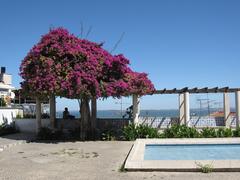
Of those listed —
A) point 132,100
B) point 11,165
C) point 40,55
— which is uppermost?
point 40,55

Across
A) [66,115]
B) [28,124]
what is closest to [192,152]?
[66,115]

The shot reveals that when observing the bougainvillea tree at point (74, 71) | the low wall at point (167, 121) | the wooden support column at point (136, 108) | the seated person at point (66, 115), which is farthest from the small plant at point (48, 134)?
the low wall at point (167, 121)

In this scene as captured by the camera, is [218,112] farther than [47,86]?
Yes

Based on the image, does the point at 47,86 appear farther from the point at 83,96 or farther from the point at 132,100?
the point at 132,100

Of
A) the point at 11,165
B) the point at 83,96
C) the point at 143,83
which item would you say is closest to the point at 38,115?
the point at 83,96

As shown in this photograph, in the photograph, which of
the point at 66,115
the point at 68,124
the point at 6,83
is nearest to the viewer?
the point at 68,124

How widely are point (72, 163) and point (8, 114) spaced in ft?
47.8

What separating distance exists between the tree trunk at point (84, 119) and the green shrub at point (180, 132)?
396cm

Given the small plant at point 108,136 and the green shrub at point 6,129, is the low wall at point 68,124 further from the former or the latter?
the small plant at point 108,136

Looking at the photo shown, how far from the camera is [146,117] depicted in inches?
918

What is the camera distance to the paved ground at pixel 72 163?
36.4ft

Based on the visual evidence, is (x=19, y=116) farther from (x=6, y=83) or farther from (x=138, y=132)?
(x=6, y=83)

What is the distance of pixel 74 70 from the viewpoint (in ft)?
63.4

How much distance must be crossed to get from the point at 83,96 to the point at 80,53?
2040 millimetres
